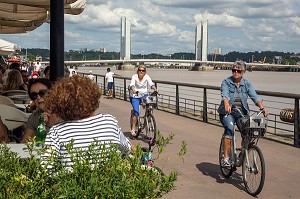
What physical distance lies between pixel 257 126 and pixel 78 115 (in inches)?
122

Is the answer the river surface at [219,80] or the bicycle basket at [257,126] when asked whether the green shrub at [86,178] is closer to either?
the bicycle basket at [257,126]

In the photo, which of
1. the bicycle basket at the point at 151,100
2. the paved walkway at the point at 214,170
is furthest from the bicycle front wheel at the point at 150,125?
the paved walkway at the point at 214,170

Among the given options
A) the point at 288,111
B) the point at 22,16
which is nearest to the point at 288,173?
the point at 288,111

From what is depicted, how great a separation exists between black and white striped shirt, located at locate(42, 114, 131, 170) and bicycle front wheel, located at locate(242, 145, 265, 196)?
280cm

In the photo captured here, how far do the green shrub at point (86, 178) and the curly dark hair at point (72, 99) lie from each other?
1.32 ft

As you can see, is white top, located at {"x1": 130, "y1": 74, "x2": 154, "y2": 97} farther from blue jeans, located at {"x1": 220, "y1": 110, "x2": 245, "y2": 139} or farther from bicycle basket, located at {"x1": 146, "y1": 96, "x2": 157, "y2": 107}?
blue jeans, located at {"x1": 220, "y1": 110, "x2": 245, "y2": 139}

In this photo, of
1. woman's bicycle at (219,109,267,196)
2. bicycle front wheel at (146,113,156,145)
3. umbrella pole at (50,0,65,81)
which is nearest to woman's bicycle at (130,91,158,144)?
bicycle front wheel at (146,113,156,145)

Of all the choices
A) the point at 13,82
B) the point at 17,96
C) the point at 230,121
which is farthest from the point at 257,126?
the point at 13,82

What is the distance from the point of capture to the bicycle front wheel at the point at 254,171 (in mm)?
5332

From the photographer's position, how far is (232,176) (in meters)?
6.42

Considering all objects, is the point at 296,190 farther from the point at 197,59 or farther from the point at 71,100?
the point at 197,59

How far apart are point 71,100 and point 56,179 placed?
59 cm

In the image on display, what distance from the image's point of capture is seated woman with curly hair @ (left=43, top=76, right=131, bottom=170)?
275 cm

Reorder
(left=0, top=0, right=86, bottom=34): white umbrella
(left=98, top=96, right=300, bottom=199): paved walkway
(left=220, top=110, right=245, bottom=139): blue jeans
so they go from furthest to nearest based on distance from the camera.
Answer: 1. (left=0, top=0, right=86, bottom=34): white umbrella
2. (left=220, top=110, right=245, bottom=139): blue jeans
3. (left=98, top=96, right=300, bottom=199): paved walkway
